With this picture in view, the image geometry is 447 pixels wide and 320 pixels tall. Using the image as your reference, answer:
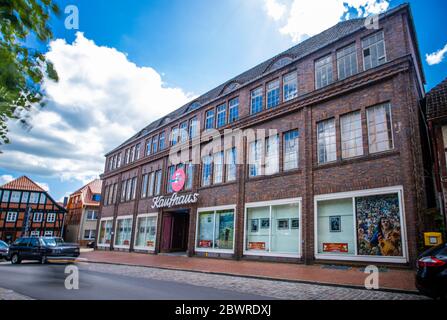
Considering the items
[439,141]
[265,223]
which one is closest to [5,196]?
[265,223]

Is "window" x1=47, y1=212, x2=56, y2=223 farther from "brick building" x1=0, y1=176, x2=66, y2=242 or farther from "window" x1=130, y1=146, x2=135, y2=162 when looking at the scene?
"window" x1=130, y1=146, x2=135, y2=162

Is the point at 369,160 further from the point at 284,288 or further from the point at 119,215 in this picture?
the point at 119,215

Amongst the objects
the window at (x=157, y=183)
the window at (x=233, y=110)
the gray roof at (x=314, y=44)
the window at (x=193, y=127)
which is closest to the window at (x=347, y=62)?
the gray roof at (x=314, y=44)

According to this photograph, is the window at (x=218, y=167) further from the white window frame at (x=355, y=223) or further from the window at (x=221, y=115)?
the white window frame at (x=355, y=223)

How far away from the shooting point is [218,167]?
20.5 metres

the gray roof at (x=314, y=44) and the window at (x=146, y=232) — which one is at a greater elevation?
the gray roof at (x=314, y=44)

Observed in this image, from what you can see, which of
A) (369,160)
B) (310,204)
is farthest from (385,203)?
(310,204)

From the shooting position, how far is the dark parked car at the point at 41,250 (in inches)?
640

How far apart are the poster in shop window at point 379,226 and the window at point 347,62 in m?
6.26

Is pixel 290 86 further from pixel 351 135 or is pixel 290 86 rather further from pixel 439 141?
pixel 439 141

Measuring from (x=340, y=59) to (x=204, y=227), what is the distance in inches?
524

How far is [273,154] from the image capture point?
17078mm

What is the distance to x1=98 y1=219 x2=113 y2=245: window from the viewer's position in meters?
32.0

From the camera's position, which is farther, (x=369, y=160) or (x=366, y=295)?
(x=369, y=160)
